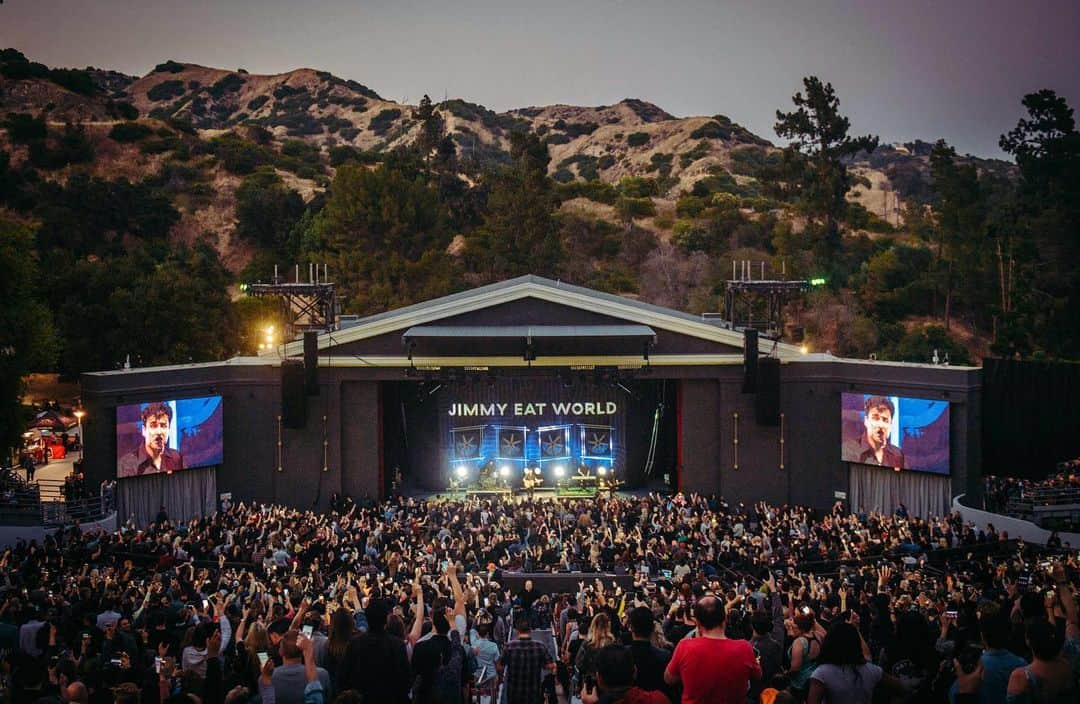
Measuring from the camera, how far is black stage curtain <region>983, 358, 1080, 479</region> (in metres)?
27.2

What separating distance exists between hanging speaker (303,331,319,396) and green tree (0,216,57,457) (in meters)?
6.83

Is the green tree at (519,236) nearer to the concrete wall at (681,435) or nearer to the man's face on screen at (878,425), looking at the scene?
the concrete wall at (681,435)

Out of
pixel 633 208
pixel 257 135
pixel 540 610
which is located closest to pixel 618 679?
pixel 540 610

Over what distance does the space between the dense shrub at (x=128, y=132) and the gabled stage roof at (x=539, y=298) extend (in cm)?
5752

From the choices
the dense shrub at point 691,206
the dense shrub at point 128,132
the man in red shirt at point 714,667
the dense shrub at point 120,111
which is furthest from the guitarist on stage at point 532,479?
the dense shrub at point 120,111

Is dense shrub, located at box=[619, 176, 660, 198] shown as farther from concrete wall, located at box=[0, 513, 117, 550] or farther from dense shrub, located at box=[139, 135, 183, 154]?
concrete wall, located at box=[0, 513, 117, 550]

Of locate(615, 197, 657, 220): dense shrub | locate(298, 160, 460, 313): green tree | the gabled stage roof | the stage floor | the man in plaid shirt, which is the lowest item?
the stage floor

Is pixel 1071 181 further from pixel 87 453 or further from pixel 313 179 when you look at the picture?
pixel 313 179

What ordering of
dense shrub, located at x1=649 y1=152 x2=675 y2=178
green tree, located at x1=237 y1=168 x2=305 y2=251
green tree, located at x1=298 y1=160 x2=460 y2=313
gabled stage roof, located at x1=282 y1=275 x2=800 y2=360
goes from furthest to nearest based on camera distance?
dense shrub, located at x1=649 y1=152 x2=675 y2=178 → green tree, located at x1=237 y1=168 x2=305 y2=251 → green tree, located at x1=298 y1=160 x2=460 y2=313 → gabled stage roof, located at x1=282 y1=275 x2=800 y2=360

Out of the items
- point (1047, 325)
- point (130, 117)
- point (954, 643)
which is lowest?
point (954, 643)

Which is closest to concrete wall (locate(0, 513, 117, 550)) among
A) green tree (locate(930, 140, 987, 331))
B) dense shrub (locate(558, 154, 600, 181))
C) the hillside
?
the hillside

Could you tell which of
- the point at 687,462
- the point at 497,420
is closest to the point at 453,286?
the point at 497,420

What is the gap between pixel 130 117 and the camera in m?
84.3

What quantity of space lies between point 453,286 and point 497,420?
1743cm
